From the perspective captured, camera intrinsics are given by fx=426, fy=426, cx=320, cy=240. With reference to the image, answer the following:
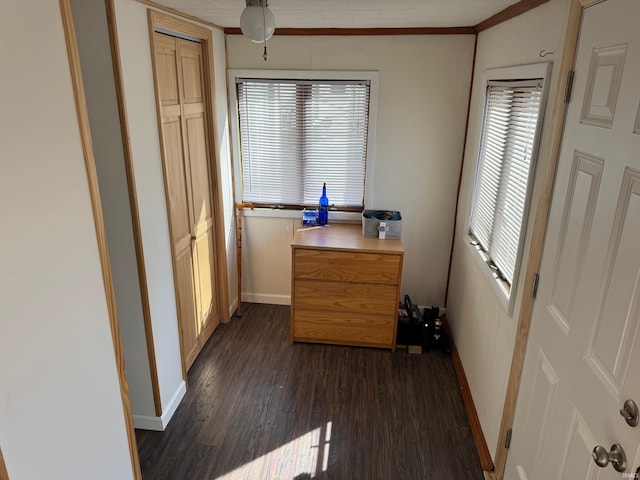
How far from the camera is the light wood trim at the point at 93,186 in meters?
1.33

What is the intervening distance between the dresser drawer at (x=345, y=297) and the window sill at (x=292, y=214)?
27.1 inches

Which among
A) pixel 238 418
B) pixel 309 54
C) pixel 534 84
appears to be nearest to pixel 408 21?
pixel 309 54

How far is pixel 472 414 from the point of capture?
8.20 feet

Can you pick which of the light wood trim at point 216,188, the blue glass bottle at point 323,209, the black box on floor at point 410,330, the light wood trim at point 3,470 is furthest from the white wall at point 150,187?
the black box on floor at point 410,330

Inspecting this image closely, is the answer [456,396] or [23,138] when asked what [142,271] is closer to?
[23,138]

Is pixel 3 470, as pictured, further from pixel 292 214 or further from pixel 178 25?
pixel 292 214

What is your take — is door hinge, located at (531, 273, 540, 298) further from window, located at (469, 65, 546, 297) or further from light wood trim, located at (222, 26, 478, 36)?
light wood trim, located at (222, 26, 478, 36)

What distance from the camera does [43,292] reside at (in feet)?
4.17

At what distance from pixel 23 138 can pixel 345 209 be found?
258 cm

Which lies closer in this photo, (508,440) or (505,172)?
(508,440)

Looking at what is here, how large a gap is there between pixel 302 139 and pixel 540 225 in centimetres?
213

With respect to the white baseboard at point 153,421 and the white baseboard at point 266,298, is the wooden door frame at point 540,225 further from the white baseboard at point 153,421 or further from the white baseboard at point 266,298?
the white baseboard at point 266,298

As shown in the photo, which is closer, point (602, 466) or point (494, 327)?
point (602, 466)

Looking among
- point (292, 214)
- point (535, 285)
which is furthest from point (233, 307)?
point (535, 285)
